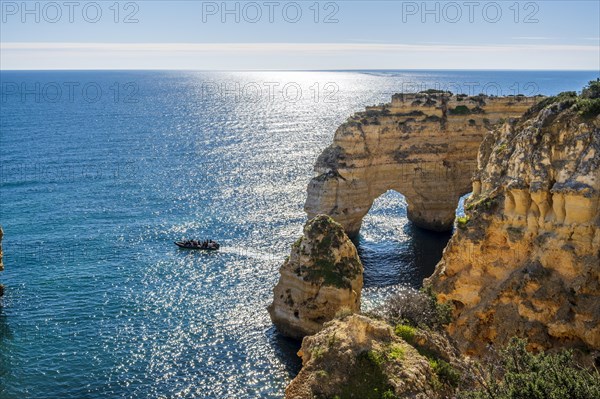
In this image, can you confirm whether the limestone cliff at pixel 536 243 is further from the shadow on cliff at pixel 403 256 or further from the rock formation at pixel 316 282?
the shadow on cliff at pixel 403 256

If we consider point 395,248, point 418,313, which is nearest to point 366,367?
point 418,313

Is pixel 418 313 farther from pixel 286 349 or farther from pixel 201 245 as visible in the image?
pixel 201 245

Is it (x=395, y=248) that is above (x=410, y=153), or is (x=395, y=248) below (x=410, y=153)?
below

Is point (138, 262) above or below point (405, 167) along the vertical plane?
below

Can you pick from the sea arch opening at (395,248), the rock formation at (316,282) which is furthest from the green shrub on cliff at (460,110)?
the rock formation at (316,282)

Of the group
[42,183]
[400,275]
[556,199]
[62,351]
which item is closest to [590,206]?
[556,199]

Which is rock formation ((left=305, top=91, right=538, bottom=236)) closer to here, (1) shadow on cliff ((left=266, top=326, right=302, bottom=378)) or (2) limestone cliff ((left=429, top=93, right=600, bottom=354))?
(1) shadow on cliff ((left=266, top=326, right=302, bottom=378))

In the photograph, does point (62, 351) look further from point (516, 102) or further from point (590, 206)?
point (516, 102)
